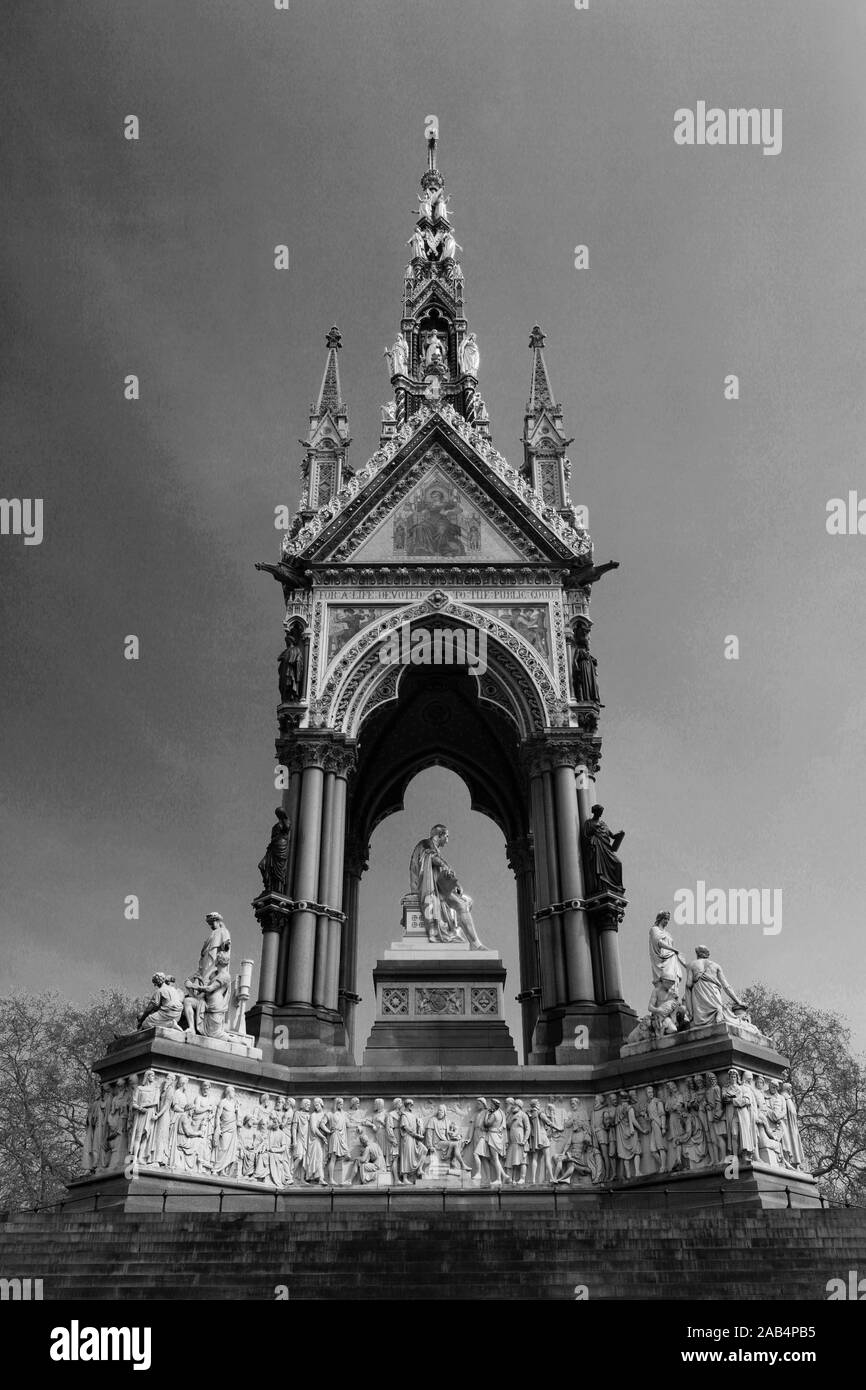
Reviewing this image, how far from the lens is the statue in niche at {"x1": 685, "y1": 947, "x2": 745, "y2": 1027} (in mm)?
15602

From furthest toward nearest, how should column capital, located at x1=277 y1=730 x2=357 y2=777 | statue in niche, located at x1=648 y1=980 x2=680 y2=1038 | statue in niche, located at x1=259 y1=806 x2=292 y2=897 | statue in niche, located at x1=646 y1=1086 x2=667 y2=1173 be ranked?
column capital, located at x1=277 y1=730 x2=357 y2=777 → statue in niche, located at x1=259 y1=806 x2=292 y2=897 → statue in niche, located at x1=648 y1=980 x2=680 y2=1038 → statue in niche, located at x1=646 y1=1086 x2=667 y2=1173

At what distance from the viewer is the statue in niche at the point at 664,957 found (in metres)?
16.3

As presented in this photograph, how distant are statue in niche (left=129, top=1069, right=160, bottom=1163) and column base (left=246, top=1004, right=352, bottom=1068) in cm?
247

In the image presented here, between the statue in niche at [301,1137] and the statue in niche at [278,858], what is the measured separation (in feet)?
12.9

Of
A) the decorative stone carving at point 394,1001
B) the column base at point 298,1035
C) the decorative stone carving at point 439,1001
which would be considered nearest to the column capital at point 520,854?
the decorative stone carving at point 439,1001

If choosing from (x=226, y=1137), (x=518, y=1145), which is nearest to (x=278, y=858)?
(x=226, y=1137)

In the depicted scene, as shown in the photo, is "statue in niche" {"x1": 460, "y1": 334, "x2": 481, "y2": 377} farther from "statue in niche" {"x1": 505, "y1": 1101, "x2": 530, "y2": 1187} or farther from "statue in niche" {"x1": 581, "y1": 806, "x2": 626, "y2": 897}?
"statue in niche" {"x1": 505, "y1": 1101, "x2": 530, "y2": 1187}

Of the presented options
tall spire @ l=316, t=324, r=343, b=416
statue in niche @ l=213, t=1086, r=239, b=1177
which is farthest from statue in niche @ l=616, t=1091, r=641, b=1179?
tall spire @ l=316, t=324, r=343, b=416

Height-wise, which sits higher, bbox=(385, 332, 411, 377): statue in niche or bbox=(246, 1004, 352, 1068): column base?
bbox=(385, 332, 411, 377): statue in niche

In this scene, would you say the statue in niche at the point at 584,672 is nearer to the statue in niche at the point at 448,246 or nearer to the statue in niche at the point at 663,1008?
the statue in niche at the point at 663,1008

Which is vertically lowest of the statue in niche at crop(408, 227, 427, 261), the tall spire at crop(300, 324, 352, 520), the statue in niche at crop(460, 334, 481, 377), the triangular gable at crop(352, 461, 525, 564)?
the triangular gable at crop(352, 461, 525, 564)
